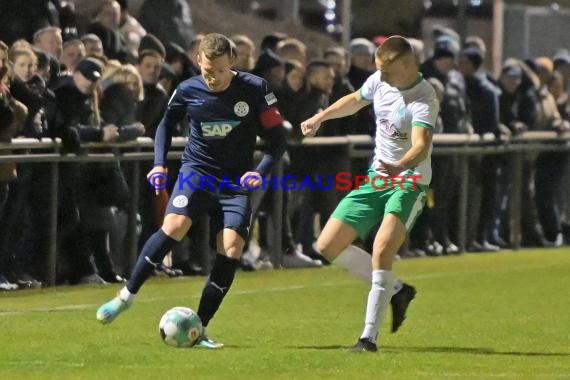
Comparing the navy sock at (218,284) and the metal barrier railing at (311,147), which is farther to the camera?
the metal barrier railing at (311,147)

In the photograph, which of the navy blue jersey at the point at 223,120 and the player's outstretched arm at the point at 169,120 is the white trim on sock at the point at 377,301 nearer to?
the navy blue jersey at the point at 223,120

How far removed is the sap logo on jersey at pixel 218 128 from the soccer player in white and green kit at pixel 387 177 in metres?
0.49

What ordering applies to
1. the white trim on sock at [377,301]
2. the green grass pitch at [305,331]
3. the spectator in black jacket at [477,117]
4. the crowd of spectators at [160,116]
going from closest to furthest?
1. the green grass pitch at [305,331]
2. the white trim on sock at [377,301]
3. the crowd of spectators at [160,116]
4. the spectator in black jacket at [477,117]

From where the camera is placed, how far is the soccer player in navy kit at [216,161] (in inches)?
456

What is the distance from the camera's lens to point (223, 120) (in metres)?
11.7

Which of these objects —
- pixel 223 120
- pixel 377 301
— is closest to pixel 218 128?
pixel 223 120

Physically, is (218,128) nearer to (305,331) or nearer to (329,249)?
(329,249)

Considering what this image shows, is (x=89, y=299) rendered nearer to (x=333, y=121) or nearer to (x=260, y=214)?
(x=260, y=214)

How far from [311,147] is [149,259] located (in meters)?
7.09

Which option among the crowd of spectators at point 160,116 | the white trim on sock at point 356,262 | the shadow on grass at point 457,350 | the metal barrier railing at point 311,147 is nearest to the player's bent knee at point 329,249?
the white trim on sock at point 356,262

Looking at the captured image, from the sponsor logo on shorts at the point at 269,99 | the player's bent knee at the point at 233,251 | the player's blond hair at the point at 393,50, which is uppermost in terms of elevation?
the player's blond hair at the point at 393,50

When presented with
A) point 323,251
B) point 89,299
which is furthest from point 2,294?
point 323,251

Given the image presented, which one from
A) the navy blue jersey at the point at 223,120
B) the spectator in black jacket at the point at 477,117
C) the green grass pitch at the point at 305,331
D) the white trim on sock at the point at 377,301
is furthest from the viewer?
the spectator in black jacket at the point at 477,117

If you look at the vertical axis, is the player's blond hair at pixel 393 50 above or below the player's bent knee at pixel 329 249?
above
